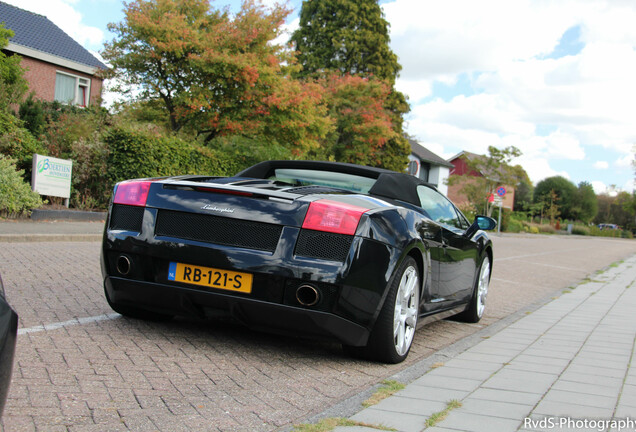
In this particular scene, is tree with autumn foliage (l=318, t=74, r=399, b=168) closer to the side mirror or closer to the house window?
the house window

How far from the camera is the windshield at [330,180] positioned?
507cm

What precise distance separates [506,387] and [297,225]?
60.3 inches

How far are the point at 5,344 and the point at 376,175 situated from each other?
11.5 ft

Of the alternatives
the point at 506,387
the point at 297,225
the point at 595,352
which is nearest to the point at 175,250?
the point at 297,225

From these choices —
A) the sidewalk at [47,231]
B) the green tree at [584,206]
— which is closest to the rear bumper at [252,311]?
the sidewalk at [47,231]

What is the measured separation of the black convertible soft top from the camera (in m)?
4.93

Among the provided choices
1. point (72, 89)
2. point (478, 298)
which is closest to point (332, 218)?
point (478, 298)

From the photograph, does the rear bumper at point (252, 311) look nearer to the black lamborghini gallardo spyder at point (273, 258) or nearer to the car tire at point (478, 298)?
the black lamborghini gallardo spyder at point (273, 258)

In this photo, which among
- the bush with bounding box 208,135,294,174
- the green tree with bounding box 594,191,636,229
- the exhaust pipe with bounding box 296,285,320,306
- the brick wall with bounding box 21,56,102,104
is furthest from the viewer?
the green tree with bounding box 594,191,636,229

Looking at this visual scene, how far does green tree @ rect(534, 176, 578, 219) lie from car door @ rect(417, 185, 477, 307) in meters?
95.5

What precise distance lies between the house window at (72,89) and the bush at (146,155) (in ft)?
36.7

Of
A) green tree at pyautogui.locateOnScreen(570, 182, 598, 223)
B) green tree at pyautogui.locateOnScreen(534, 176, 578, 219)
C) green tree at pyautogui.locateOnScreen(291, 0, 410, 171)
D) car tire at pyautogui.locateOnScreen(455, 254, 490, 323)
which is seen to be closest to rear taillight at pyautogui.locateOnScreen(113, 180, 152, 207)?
car tire at pyautogui.locateOnScreen(455, 254, 490, 323)

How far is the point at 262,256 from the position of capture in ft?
12.6

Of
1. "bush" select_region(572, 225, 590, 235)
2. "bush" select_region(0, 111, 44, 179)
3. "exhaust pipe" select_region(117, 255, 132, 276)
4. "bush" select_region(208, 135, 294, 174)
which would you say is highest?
"bush" select_region(208, 135, 294, 174)
